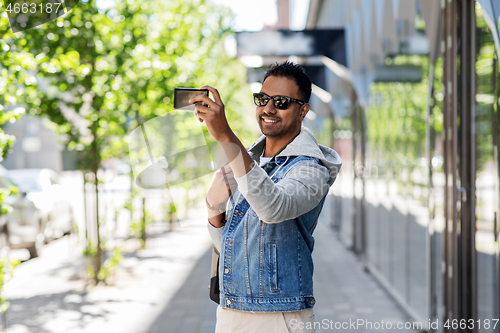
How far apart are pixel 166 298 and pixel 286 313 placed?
15.5 ft

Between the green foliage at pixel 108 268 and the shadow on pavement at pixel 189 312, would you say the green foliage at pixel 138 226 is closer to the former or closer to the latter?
the green foliage at pixel 108 268

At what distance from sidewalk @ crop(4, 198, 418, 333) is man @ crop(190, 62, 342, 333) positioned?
346 cm

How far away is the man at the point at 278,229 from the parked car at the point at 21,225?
23.7 ft

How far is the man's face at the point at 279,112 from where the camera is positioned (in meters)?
1.83

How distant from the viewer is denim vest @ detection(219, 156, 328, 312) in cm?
175

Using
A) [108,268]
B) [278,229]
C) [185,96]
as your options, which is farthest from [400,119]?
[185,96]

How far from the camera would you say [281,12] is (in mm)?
71312

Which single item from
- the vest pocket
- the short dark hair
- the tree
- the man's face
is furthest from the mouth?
the tree

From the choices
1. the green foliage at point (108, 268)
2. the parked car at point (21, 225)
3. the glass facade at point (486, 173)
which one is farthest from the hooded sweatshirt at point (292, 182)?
the parked car at point (21, 225)

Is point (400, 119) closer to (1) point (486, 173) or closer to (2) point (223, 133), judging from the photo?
(1) point (486, 173)

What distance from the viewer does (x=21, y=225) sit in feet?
28.1

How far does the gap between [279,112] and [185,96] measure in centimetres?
35

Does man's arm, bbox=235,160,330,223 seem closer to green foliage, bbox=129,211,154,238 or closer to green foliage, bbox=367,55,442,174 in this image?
green foliage, bbox=367,55,442,174

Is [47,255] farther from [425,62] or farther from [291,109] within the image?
[291,109]
